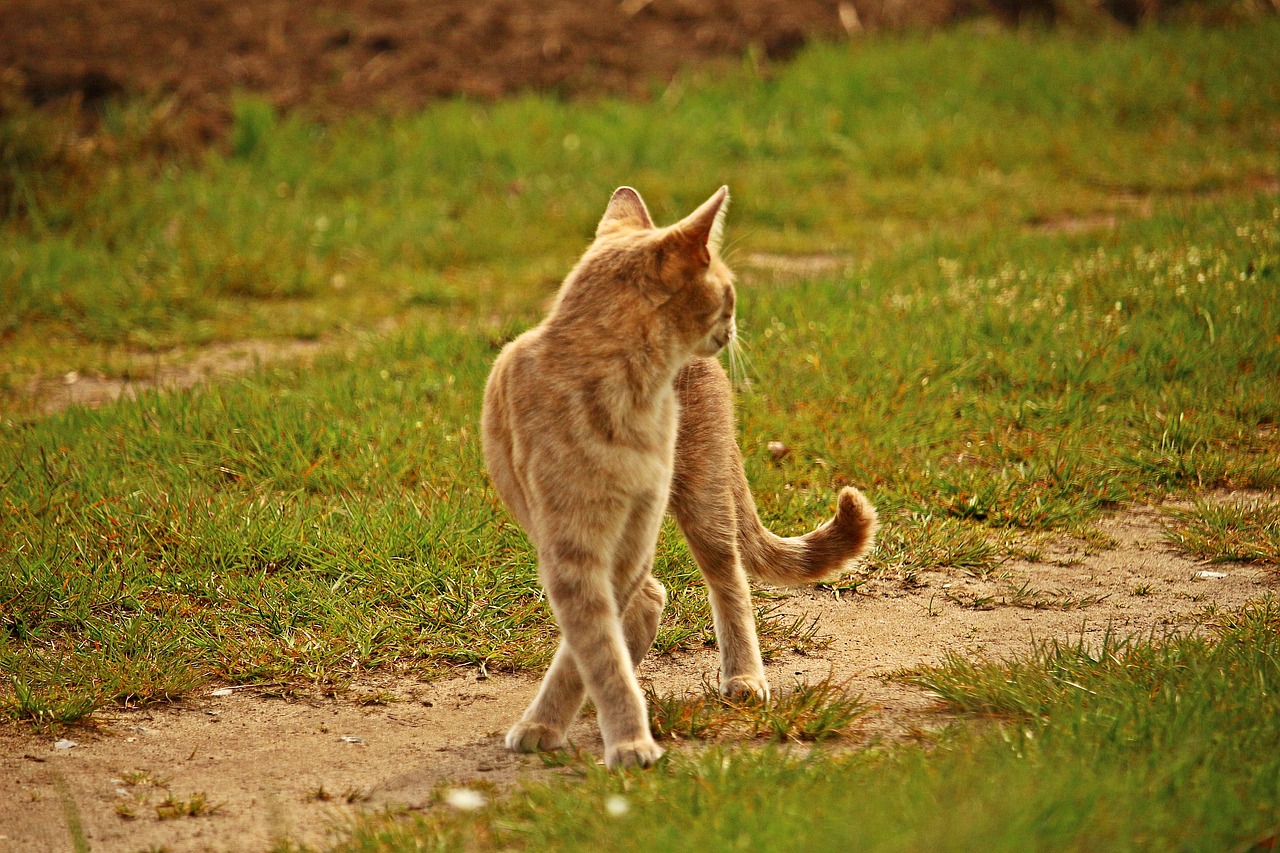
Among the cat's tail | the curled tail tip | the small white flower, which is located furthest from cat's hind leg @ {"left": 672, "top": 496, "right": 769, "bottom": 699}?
the small white flower

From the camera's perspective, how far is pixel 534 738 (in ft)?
10.8

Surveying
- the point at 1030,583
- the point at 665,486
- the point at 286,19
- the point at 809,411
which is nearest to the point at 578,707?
the point at 665,486

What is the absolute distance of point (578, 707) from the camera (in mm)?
3350

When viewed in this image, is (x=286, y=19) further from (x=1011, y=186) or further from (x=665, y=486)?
(x=665, y=486)

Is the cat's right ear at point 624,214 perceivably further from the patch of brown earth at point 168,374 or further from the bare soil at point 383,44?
the bare soil at point 383,44

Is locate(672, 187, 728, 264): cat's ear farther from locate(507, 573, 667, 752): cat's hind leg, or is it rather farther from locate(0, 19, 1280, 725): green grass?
locate(0, 19, 1280, 725): green grass

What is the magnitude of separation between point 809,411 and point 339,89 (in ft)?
20.8

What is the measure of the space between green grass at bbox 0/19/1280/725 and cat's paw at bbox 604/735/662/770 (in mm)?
906

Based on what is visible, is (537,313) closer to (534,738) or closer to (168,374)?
(168,374)

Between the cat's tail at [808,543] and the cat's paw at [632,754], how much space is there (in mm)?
922

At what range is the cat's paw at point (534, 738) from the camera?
10.8 feet

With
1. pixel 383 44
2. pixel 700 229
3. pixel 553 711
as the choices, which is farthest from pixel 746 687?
pixel 383 44

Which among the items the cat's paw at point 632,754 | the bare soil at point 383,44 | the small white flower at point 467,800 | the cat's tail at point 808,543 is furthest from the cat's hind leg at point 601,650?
the bare soil at point 383,44

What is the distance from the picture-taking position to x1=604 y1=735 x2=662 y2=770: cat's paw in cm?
301
